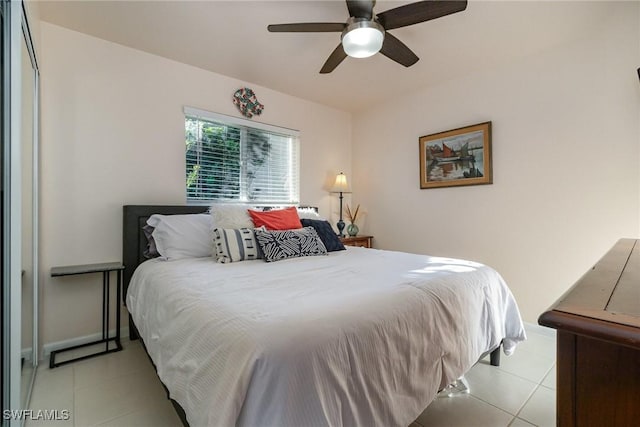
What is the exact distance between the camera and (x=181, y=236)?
7.58ft

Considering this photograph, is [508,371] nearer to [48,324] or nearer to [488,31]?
[488,31]

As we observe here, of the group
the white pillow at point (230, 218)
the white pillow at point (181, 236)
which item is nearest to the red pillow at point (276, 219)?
the white pillow at point (230, 218)

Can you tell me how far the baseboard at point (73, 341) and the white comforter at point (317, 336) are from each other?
3.10 ft

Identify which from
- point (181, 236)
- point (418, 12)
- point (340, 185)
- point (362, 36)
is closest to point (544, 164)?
A: point (418, 12)

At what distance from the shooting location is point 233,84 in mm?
3154

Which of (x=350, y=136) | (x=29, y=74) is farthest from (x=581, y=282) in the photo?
(x=350, y=136)

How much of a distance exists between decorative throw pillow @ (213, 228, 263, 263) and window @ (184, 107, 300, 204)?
970 millimetres

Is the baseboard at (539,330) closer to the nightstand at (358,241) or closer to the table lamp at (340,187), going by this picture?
the nightstand at (358,241)

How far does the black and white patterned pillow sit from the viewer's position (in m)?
2.14

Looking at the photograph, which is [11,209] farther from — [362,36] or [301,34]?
[301,34]

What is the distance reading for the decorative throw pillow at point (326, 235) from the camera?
2.58m

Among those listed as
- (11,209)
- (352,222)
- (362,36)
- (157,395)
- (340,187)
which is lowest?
(157,395)

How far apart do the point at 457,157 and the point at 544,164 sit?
2.46 feet

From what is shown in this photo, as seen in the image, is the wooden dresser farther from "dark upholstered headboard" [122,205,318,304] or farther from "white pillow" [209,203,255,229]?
"dark upholstered headboard" [122,205,318,304]
